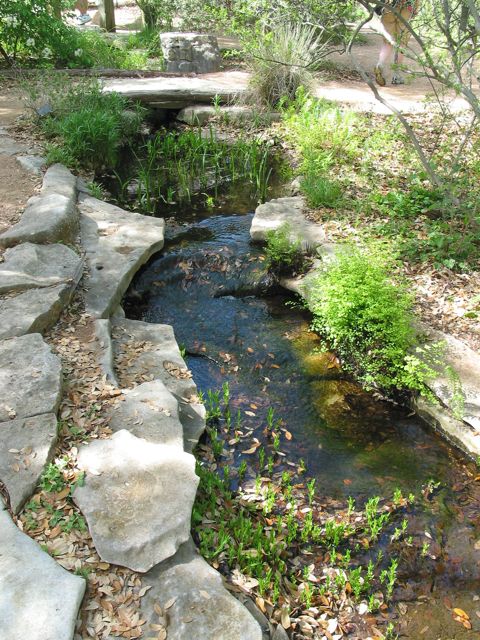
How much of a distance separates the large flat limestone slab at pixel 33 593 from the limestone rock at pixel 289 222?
3.82m

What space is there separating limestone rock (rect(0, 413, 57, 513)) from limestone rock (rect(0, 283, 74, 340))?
880 mm

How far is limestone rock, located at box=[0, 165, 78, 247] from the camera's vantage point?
4871mm

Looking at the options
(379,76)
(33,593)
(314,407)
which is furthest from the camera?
(379,76)

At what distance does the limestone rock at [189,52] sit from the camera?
1046 centimetres

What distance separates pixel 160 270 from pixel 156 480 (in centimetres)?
308

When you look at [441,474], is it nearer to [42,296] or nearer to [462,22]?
[42,296]

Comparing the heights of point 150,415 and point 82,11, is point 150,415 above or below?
below

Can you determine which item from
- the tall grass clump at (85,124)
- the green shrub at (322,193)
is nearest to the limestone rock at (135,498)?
the green shrub at (322,193)

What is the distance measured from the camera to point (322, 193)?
6.14 m

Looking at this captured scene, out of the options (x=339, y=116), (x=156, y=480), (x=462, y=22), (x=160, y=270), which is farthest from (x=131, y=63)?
(x=156, y=480)

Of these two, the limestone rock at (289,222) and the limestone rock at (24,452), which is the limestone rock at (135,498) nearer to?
the limestone rock at (24,452)

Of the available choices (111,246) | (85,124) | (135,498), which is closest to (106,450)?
(135,498)

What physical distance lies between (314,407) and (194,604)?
202 centimetres

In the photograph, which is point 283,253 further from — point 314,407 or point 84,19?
point 84,19
